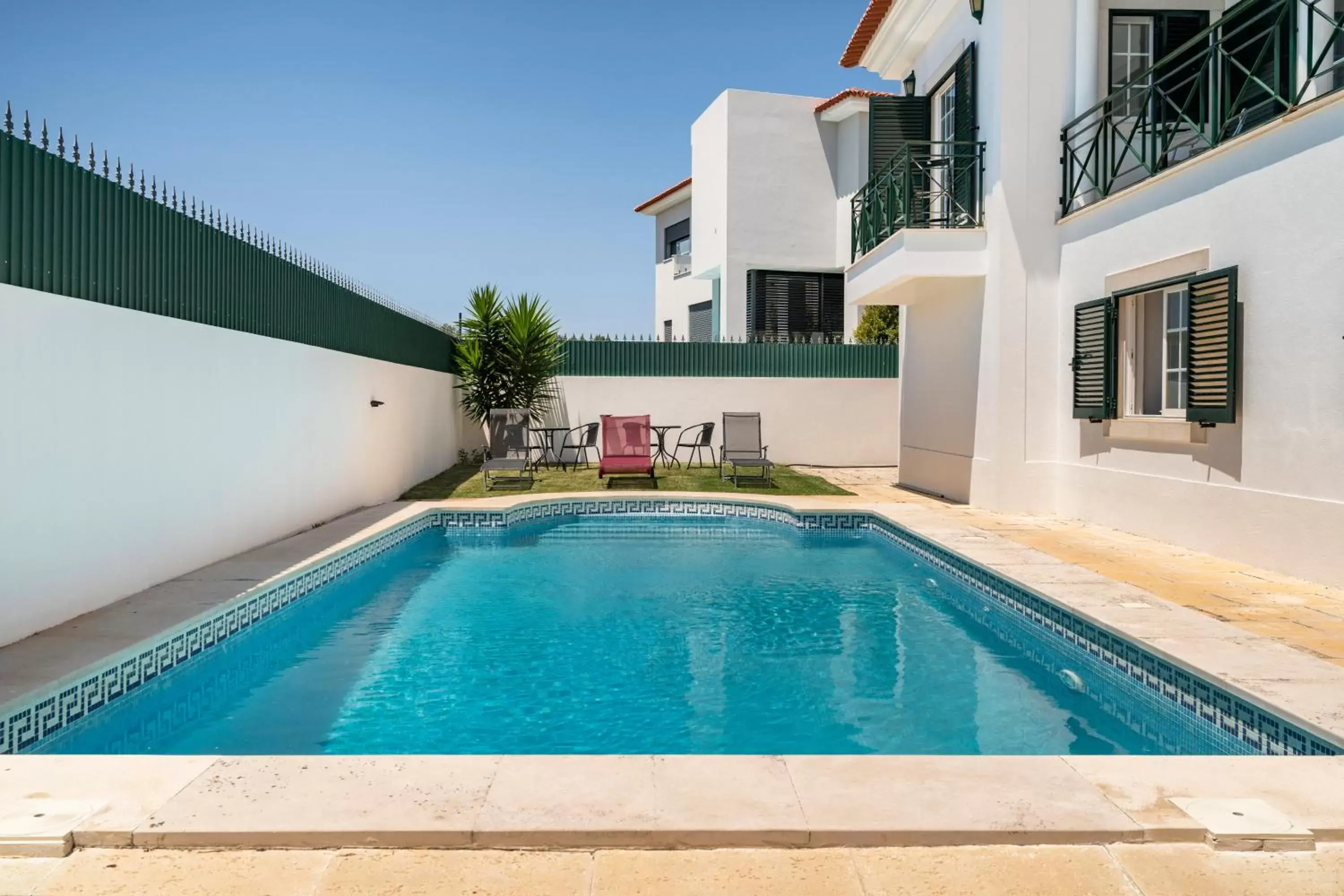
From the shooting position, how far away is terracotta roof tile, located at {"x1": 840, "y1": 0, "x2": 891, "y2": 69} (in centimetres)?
1250

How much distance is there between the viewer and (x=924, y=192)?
40.4 feet

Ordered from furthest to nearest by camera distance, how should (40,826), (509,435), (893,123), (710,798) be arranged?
(509,435), (893,123), (710,798), (40,826)

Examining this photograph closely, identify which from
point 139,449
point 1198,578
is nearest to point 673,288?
point 1198,578

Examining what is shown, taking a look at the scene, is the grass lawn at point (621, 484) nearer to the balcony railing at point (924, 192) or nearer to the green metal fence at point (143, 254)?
the green metal fence at point (143, 254)

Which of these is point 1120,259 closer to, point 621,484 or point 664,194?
point 621,484

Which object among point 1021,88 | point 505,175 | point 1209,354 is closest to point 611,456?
point 1021,88

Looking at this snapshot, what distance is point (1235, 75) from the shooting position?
29.7 ft

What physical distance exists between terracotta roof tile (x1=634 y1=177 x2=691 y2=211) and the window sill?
17.4 m

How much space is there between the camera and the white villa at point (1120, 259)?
21.4 feet

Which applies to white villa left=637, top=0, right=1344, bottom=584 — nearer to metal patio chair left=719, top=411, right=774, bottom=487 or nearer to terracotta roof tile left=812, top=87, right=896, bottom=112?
metal patio chair left=719, top=411, right=774, bottom=487

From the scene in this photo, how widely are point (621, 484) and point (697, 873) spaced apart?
1058 centimetres

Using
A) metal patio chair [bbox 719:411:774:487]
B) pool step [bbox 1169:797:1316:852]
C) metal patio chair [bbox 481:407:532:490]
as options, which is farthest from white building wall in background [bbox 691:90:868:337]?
pool step [bbox 1169:797:1316:852]

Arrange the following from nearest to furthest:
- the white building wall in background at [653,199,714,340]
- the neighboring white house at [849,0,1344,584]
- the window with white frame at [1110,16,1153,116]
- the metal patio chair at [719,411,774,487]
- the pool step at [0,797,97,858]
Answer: the pool step at [0,797,97,858], the neighboring white house at [849,0,1344,584], the window with white frame at [1110,16,1153,116], the metal patio chair at [719,411,774,487], the white building wall in background at [653,199,714,340]

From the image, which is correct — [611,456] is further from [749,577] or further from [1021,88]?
[1021,88]
